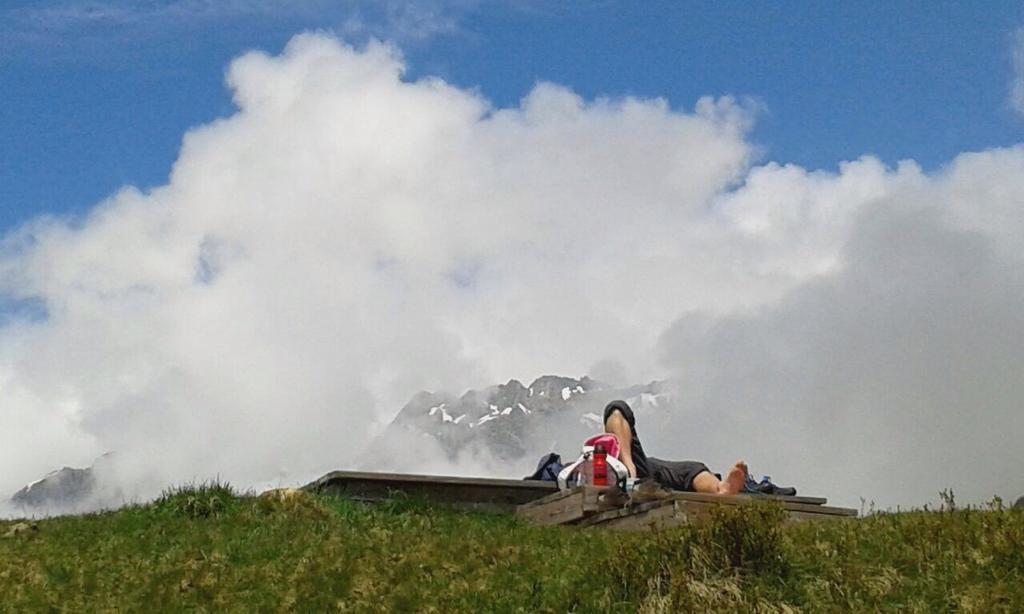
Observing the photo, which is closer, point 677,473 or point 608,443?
point 608,443

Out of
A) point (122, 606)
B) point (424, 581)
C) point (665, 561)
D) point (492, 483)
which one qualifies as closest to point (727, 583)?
point (665, 561)

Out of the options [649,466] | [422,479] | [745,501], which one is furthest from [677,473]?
[745,501]

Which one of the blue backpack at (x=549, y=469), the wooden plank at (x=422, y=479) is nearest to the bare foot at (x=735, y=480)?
the wooden plank at (x=422, y=479)

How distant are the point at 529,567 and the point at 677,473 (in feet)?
21.3

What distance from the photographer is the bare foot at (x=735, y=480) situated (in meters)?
16.5

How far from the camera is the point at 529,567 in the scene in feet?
39.5

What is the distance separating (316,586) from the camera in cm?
1205

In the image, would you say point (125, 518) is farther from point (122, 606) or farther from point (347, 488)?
point (122, 606)

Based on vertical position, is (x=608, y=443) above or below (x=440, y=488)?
above

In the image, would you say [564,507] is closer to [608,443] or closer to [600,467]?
[600,467]

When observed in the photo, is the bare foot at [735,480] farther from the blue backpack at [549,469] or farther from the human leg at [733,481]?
the blue backpack at [549,469]

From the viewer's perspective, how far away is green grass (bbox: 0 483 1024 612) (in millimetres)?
10273

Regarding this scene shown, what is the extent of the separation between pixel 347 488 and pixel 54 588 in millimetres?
5570

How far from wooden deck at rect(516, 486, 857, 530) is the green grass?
0.44 metres
